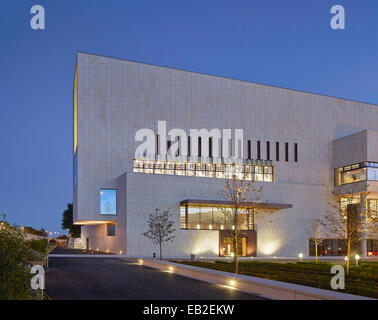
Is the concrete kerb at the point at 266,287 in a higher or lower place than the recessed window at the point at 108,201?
lower

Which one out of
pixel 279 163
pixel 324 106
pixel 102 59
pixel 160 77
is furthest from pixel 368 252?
pixel 102 59

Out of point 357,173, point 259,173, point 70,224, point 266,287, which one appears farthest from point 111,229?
point 70,224

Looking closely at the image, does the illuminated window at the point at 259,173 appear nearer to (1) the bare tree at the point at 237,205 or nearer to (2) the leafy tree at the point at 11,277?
(1) the bare tree at the point at 237,205

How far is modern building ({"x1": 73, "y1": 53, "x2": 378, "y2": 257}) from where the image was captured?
51.6 metres

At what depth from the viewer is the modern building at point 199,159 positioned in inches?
2030

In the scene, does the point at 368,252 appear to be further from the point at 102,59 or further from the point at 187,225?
the point at 102,59

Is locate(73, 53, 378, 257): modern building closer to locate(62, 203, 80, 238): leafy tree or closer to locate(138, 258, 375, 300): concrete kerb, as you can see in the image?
locate(138, 258, 375, 300): concrete kerb

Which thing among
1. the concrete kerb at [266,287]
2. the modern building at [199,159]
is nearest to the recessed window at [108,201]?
the modern building at [199,159]

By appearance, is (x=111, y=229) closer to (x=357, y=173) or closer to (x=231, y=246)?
(x=231, y=246)

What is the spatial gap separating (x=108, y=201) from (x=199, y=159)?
13.1 m

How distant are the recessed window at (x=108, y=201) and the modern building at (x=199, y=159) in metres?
0.13

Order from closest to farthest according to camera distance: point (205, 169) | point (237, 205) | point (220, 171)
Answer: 1. point (237, 205)
2. point (205, 169)
3. point (220, 171)

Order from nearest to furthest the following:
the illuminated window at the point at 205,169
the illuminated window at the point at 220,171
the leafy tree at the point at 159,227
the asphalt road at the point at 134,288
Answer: the asphalt road at the point at 134,288, the leafy tree at the point at 159,227, the illuminated window at the point at 205,169, the illuminated window at the point at 220,171

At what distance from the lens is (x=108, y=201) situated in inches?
2153
